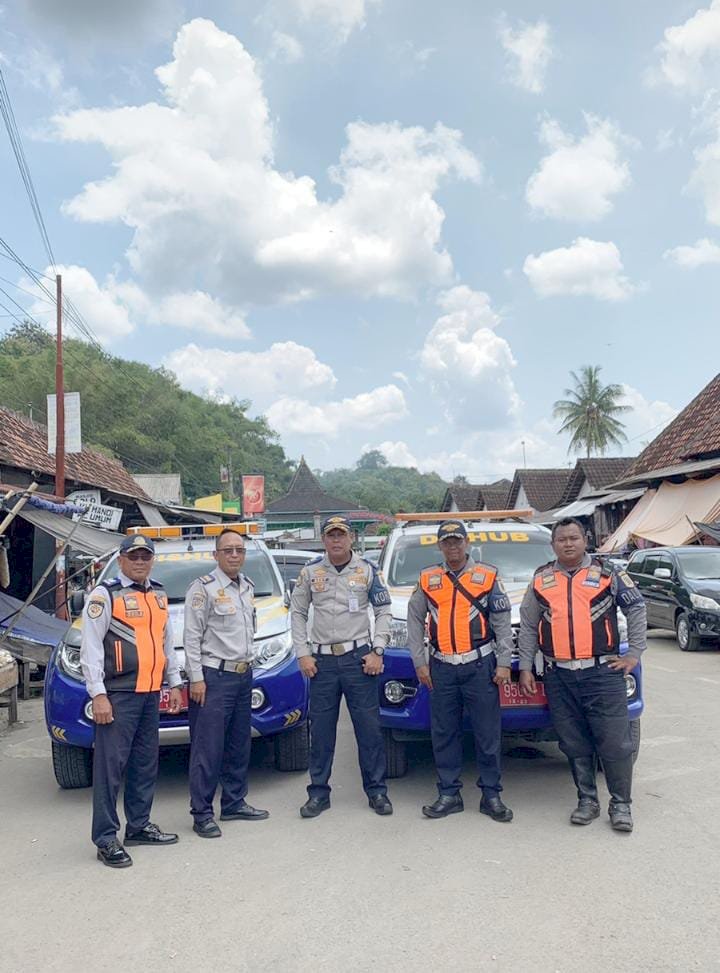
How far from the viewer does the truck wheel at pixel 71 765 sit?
5891mm

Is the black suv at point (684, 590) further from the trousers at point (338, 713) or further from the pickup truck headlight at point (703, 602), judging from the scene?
the trousers at point (338, 713)

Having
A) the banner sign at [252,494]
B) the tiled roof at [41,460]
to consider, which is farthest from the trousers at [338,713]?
the banner sign at [252,494]

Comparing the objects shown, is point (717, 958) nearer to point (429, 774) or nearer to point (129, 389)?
point (429, 774)

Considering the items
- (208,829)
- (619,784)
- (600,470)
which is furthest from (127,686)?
(600,470)

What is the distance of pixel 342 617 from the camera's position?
5309mm

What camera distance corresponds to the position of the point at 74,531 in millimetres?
10359

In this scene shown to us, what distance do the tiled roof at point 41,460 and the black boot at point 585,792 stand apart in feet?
44.9

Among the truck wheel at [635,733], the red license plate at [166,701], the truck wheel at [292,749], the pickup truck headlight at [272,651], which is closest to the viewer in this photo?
the red license plate at [166,701]

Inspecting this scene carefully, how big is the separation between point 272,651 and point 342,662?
889mm

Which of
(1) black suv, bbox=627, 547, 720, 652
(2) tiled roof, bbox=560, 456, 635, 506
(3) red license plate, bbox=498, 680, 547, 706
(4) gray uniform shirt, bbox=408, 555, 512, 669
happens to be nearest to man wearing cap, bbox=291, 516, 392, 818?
(4) gray uniform shirt, bbox=408, 555, 512, 669

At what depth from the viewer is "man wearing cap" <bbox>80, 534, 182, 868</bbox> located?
4.54 meters

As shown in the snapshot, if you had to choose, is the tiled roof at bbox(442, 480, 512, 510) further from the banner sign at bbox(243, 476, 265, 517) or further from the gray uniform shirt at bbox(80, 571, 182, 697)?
the gray uniform shirt at bbox(80, 571, 182, 697)

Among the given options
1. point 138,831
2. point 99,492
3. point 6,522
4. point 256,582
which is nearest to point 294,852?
point 138,831

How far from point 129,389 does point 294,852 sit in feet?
202
